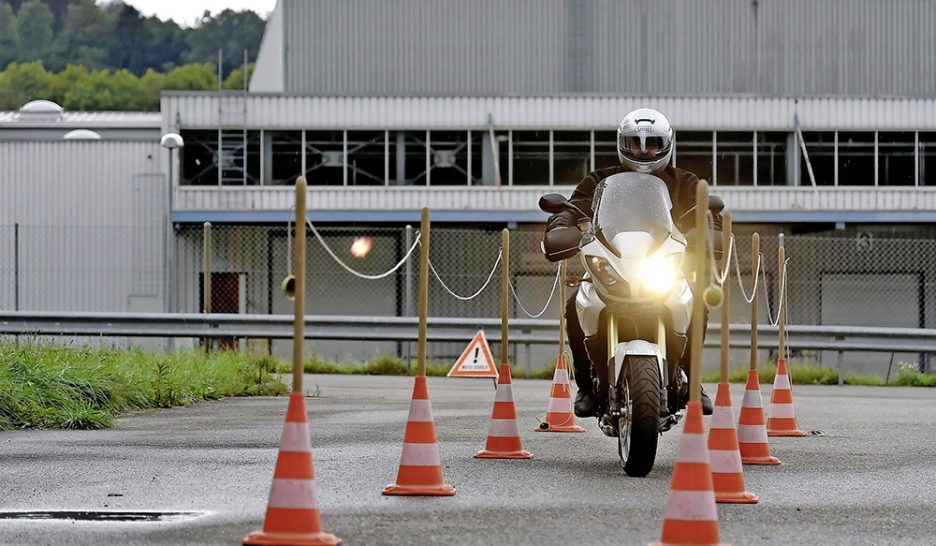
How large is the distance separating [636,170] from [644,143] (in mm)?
153

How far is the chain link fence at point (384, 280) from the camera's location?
3075 centimetres

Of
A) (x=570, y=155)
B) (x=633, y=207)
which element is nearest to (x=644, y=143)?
(x=633, y=207)

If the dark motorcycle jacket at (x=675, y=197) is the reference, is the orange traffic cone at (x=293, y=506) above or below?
below

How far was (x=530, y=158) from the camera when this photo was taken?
36375 millimetres

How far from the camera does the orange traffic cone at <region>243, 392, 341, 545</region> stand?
17.6ft

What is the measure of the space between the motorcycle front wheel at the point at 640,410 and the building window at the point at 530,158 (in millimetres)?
28143

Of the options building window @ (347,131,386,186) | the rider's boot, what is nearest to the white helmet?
the rider's boot

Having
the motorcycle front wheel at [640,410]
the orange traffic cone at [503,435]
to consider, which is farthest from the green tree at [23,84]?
the motorcycle front wheel at [640,410]

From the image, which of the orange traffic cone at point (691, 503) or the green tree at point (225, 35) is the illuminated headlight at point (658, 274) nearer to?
the orange traffic cone at point (691, 503)

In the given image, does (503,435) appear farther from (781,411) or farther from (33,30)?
(33,30)

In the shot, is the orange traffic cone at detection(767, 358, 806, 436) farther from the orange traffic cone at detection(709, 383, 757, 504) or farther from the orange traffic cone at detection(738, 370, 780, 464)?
the orange traffic cone at detection(709, 383, 757, 504)

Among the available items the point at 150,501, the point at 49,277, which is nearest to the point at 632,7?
the point at 49,277

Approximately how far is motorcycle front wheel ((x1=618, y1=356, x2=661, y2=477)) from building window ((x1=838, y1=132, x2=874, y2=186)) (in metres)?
29.3

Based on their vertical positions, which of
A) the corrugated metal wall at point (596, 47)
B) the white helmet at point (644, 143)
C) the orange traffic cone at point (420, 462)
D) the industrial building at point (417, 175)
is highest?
the corrugated metal wall at point (596, 47)
